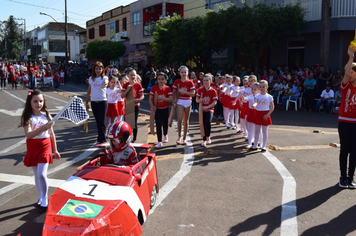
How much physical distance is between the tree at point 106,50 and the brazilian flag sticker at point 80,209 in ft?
141

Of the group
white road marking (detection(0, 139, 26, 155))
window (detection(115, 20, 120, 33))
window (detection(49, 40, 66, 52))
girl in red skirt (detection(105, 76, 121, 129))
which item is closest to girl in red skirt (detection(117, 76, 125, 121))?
girl in red skirt (detection(105, 76, 121, 129))

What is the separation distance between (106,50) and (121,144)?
42.0 metres

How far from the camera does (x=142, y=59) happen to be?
43688mm

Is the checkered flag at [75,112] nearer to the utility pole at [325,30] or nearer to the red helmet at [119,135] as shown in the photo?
the red helmet at [119,135]

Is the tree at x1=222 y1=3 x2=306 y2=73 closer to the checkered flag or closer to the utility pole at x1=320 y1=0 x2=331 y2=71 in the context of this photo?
the utility pole at x1=320 y1=0 x2=331 y2=71

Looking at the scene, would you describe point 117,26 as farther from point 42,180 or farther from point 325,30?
point 42,180

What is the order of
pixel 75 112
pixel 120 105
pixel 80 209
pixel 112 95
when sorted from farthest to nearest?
pixel 120 105 → pixel 112 95 → pixel 75 112 → pixel 80 209

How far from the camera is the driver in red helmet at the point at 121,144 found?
520 cm

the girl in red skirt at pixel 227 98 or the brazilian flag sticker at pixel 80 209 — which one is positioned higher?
the girl in red skirt at pixel 227 98

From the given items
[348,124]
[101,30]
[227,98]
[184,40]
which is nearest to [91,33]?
[101,30]

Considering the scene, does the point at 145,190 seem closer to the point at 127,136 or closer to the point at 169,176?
the point at 127,136

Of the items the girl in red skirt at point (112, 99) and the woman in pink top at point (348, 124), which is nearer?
the woman in pink top at point (348, 124)

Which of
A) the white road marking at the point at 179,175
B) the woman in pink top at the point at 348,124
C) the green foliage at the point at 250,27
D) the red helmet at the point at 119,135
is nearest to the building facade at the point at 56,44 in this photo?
the green foliage at the point at 250,27

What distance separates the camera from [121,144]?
5277 millimetres
